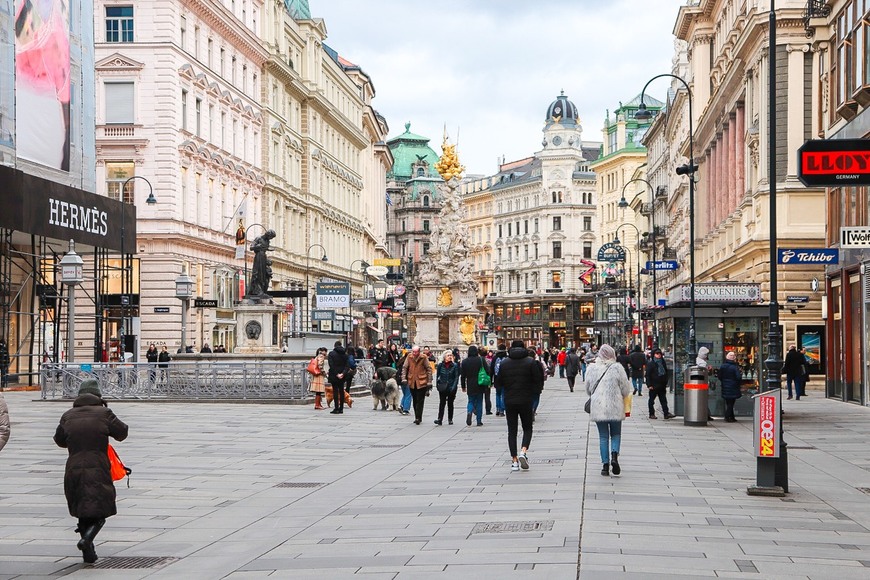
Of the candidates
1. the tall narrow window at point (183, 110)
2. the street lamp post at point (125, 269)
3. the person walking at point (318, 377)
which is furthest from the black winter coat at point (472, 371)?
the tall narrow window at point (183, 110)

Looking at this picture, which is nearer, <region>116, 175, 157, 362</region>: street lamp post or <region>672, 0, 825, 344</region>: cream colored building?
<region>672, 0, 825, 344</region>: cream colored building

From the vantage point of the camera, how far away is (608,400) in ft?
57.7

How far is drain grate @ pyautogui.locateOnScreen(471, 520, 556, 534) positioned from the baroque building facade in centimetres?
14095

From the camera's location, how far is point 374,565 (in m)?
10.7

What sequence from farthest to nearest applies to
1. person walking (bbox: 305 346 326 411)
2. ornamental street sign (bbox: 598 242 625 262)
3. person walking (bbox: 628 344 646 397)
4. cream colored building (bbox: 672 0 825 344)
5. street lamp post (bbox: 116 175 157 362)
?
ornamental street sign (bbox: 598 242 625 262), street lamp post (bbox: 116 175 157 362), cream colored building (bbox: 672 0 825 344), person walking (bbox: 628 344 646 397), person walking (bbox: 305 346 326 411)

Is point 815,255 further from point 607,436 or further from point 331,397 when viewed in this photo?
point 607,436

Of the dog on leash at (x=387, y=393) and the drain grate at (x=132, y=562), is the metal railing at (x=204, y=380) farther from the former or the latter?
the drain grate at (x=132, y=562)

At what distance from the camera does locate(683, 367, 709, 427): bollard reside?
90.1ft

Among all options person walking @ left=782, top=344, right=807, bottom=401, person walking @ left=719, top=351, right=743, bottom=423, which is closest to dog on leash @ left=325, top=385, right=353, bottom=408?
person walking @ left=719, top=351, right=743, bottom=423

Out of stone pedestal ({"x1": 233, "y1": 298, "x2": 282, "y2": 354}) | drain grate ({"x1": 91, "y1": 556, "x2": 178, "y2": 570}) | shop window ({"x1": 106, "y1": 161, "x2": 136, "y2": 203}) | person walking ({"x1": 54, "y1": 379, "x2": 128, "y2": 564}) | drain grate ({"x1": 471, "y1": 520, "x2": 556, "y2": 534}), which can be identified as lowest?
drain grate ({"x1": 91, "y1": 556, "x2": 178, "y2": 570})

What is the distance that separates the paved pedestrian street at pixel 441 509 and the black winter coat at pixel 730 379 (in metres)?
3.32

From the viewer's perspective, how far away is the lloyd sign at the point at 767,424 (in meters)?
15.3

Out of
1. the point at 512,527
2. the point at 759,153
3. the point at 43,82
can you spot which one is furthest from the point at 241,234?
the point at 512,527

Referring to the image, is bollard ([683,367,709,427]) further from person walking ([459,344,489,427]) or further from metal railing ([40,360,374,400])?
metal railing ([40,360,374,400])
